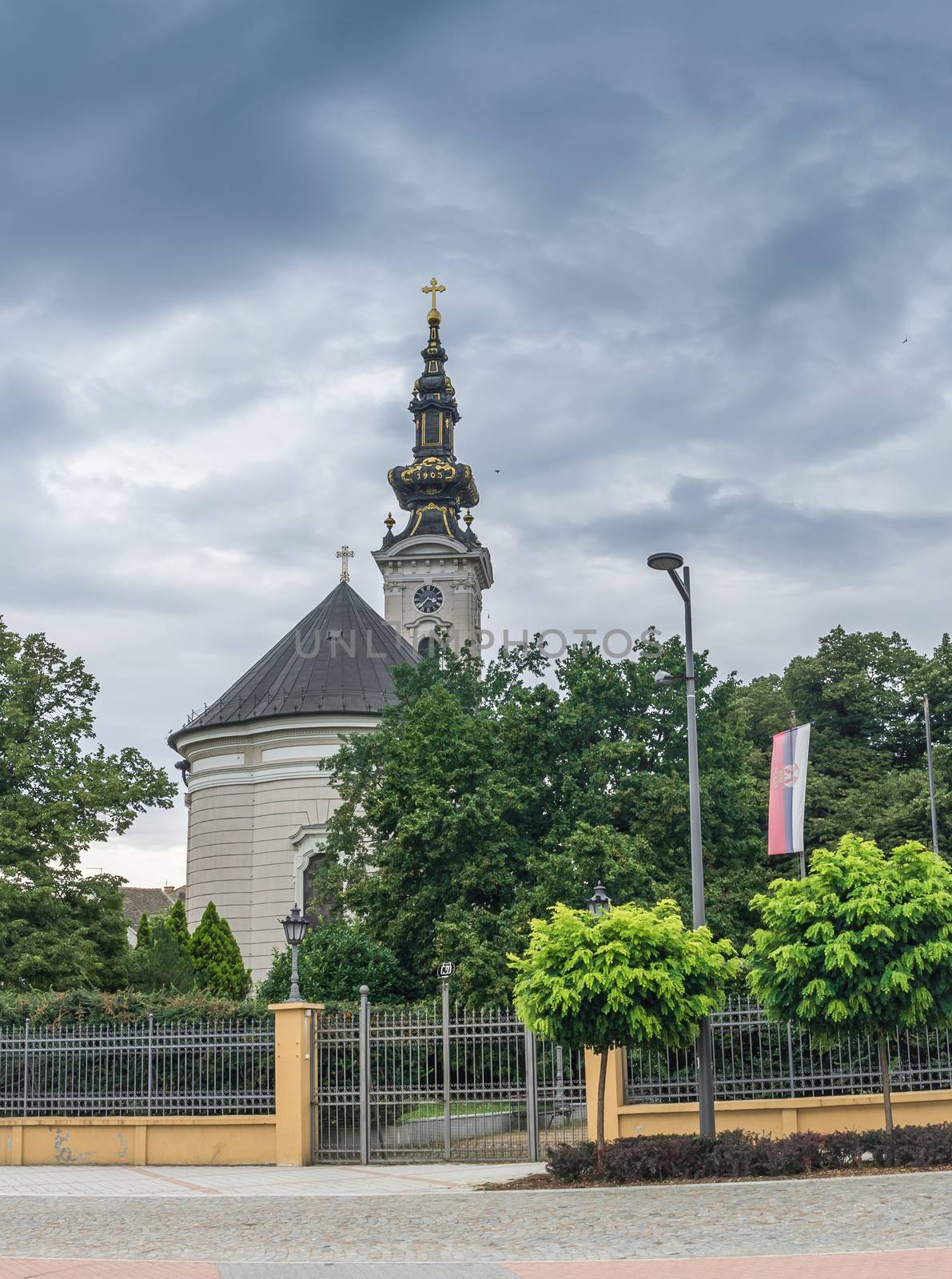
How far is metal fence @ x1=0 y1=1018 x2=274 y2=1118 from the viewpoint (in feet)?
A: 70.7

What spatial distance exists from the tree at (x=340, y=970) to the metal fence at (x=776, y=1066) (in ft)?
37.3

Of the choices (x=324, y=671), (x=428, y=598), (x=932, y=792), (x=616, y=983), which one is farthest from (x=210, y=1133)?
(x=428, y=598)

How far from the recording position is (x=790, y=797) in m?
26.8

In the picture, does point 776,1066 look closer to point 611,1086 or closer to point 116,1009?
point 611,1086

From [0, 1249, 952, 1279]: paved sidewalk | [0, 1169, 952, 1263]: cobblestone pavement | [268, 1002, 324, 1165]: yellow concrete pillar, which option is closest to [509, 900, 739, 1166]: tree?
[0, 1169, 952, 1263]: cobblestone pavement

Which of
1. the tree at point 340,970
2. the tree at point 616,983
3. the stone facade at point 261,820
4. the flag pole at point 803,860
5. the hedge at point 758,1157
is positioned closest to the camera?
the hedge at point 758,1157

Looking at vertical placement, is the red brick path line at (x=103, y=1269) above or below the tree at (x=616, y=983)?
below

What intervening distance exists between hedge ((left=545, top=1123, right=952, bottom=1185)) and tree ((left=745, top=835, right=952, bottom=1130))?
80 cm

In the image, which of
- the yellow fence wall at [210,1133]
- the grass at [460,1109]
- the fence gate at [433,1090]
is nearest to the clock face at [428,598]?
the yellow fence wall at [210,1133]

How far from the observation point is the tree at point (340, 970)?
100 ft

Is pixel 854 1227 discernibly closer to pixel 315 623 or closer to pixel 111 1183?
pixel 111 1183

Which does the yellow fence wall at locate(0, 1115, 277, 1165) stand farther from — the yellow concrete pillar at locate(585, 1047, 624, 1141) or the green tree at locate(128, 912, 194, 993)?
the green tree at locate(128, 912, 194, 993)

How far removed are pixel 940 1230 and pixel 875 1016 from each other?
18.4 ft

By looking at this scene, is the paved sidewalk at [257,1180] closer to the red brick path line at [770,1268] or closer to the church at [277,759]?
the red brick path line at [770,1268]
